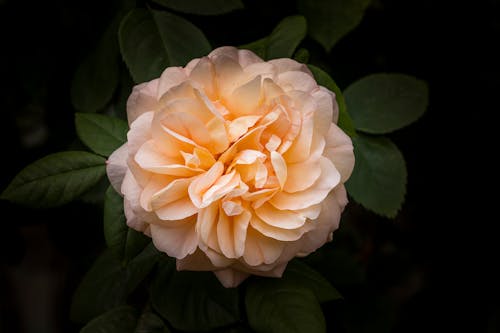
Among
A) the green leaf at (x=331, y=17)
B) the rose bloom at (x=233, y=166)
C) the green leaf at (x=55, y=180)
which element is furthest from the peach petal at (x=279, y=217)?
the green leaf at (x=331, y=17)

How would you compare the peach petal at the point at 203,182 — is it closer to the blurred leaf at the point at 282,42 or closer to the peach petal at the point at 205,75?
the peach petal at the point at 205,75

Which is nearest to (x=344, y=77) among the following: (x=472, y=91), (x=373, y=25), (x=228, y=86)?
(x=373, y=25)

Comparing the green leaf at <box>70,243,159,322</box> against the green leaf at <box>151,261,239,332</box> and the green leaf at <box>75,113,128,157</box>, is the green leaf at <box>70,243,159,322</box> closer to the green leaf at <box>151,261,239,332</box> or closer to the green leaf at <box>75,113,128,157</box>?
the green leaf at <box>151,261,239,332</box>

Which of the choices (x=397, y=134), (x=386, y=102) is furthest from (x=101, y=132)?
(x=397, y=134)

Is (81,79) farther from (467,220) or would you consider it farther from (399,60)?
(467,220)

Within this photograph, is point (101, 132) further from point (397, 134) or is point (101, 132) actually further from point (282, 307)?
point (397, 134)

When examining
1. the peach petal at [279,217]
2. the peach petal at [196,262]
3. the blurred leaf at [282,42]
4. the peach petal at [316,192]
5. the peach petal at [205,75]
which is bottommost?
the peach petal at [196,262]
